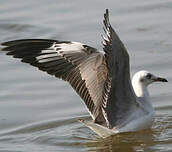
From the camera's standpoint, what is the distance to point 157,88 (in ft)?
40.9

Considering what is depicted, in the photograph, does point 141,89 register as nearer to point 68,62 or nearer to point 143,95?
point 143,95

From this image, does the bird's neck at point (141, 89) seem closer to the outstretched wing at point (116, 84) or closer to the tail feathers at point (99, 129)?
the outstretched wing at point (116, 84)

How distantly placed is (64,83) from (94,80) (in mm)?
2339

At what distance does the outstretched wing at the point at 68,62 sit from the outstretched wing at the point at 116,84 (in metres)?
0.19

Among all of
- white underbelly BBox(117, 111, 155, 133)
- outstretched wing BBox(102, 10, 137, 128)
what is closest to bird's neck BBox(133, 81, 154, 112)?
white underbelly BBox(117, 111, 155, 133)

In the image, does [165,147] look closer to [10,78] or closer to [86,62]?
[86,62]

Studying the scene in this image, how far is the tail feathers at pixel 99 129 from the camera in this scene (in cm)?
1029

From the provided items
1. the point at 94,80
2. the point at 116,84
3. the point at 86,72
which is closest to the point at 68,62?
the point at 86,72

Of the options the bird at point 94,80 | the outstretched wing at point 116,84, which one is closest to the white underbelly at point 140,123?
the bird at point 94,80

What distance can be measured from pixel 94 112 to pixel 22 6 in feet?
20.1

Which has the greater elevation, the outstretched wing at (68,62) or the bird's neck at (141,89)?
the outstretched wing at (68,62)

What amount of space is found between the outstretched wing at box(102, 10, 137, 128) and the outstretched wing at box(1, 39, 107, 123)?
19 cm

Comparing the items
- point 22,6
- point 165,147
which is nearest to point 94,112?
point 165,147

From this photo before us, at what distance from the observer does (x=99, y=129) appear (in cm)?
1050
